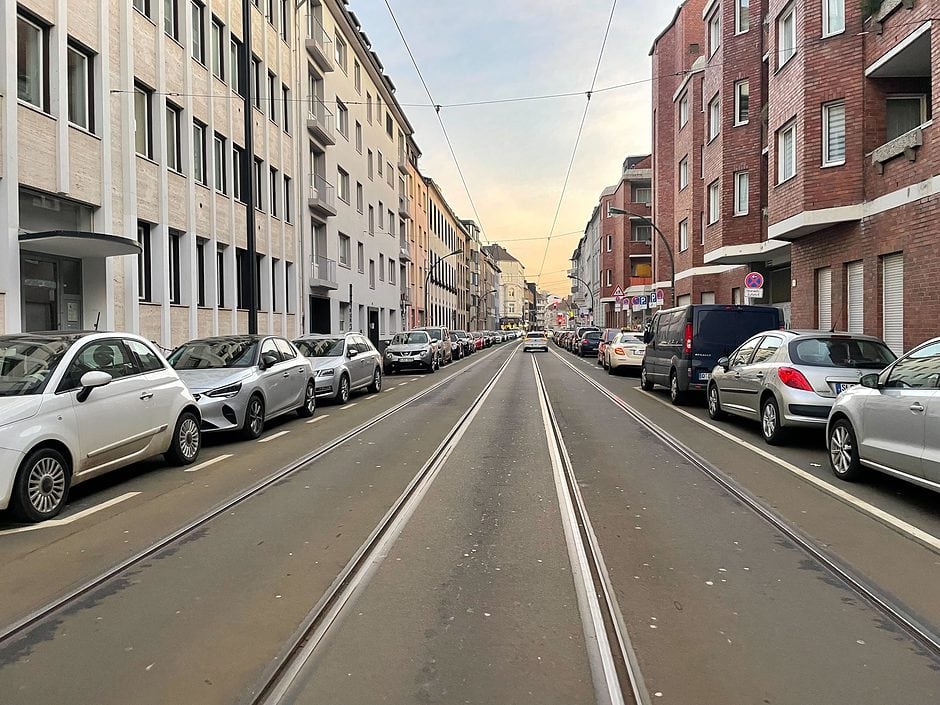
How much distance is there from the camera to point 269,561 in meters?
4.94

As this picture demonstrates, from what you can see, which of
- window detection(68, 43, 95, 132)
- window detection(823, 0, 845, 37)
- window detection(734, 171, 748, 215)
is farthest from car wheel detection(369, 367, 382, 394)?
window detection(734, 171, 748, 215)

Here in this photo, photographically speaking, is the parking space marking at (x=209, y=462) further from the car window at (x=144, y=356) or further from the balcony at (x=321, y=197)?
the balcony at (x=321, y=197)

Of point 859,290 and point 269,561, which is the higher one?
point 859,290

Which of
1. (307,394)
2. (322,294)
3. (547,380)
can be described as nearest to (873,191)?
(547,380)

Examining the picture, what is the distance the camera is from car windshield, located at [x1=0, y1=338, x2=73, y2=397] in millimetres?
6273

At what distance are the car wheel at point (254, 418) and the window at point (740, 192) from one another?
2007 cm

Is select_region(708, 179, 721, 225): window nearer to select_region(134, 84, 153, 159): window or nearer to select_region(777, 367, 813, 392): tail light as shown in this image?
select_region(777, 367, 813, 392): tail light

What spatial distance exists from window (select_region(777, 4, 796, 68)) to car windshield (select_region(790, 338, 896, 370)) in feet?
37.1

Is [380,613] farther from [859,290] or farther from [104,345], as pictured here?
[859,290]

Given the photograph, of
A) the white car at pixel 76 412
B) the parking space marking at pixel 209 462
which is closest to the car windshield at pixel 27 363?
the white car at pixel 76 412

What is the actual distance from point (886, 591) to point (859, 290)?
44.9 ft

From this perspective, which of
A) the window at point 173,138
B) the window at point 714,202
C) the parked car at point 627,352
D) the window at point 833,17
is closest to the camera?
the window at point 833,17

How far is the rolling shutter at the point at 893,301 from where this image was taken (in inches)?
563

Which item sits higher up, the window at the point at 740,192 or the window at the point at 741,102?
the window at the point at 741,102
